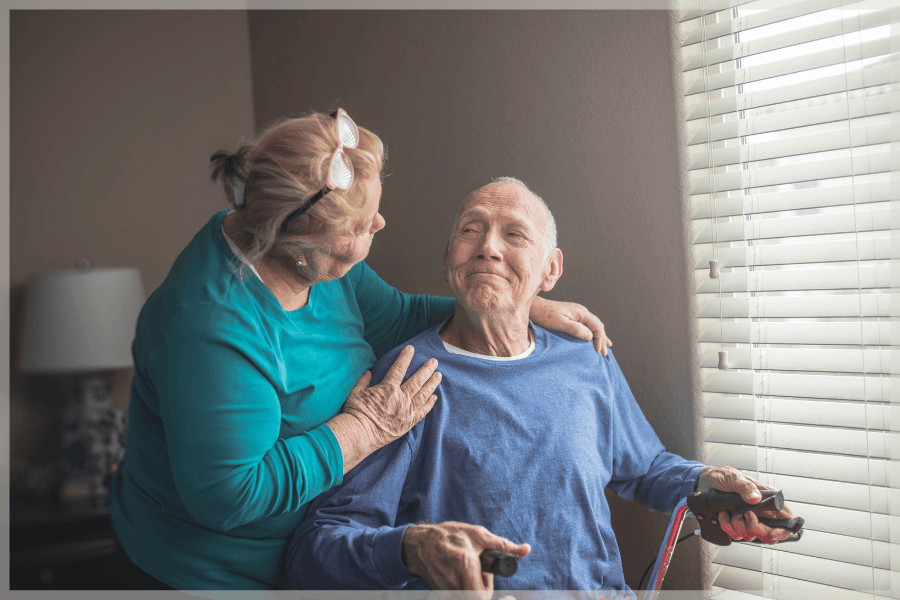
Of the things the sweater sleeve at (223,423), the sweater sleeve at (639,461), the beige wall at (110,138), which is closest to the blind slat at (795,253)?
the sweater sleeve at (639,461)

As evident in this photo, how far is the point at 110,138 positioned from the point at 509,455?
241cm

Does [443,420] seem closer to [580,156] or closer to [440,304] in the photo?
[440,304]

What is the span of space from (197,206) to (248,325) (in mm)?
2019

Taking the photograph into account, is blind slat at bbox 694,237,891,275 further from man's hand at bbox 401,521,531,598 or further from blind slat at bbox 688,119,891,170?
man's hand at bbox 401,521,531,598

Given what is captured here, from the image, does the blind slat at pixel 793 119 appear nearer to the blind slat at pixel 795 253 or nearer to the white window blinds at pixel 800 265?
the white window blinds at pixel 800 265

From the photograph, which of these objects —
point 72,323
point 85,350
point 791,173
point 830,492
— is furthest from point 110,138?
point 830,492

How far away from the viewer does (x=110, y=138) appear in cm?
271

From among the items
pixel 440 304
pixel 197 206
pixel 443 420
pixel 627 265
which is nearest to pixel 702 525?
pixel 443 420

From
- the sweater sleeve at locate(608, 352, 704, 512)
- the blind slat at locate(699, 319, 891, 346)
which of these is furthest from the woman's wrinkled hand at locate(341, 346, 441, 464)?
the blind slat at locate(699, 319, 891, 346)

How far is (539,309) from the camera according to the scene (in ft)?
5.05

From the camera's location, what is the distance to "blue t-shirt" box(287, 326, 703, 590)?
1218 mm

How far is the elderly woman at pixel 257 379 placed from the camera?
107cm

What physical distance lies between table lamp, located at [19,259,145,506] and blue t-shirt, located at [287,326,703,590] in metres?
1.67

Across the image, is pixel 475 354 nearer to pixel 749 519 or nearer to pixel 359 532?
pixel 359 532
